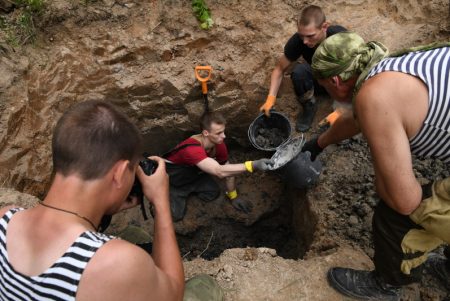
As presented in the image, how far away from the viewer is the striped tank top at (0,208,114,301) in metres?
1.23

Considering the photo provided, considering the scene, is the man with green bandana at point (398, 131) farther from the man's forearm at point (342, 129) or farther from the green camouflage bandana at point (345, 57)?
the man's forearm at point (342, 129)

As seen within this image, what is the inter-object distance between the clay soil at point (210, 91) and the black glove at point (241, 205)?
7cm

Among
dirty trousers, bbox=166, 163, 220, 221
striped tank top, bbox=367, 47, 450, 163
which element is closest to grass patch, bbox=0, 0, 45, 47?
dirty trousers, bbox=166, 163, 220, 221

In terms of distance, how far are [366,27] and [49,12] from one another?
10.2 feet

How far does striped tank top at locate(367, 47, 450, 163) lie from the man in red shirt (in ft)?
4.47

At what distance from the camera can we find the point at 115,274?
1235mm

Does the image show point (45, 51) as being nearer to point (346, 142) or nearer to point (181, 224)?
point (181, 224)

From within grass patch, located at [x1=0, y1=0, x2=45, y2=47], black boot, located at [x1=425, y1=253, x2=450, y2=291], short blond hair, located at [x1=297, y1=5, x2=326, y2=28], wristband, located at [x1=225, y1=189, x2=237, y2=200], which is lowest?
wristband, located at [x1=225, y1=189, x2=237, y2=200]

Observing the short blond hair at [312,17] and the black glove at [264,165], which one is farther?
the short blond hair at [312,17]

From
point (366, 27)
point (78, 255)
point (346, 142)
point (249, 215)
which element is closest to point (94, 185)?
point (78, 255)

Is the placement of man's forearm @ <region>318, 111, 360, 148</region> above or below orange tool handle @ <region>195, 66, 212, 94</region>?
above

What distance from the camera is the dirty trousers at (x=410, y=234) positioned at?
1781 millimetres

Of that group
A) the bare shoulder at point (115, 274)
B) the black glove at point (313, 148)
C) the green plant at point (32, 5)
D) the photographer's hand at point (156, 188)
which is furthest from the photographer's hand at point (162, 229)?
the green plant at point (32, 5)

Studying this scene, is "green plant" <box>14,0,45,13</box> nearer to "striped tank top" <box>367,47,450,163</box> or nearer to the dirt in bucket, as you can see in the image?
the dirt in bucket
